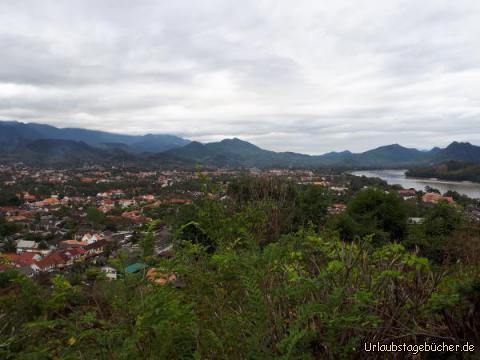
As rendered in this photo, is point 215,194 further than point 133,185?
No

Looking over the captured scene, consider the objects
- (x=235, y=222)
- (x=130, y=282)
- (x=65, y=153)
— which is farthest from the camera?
(x=65, y=153)

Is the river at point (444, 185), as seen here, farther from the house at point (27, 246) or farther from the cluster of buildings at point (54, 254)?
the house at point (27, 246)

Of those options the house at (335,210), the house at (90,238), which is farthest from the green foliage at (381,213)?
the house at (90,238)

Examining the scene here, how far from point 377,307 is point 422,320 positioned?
229 millimetres

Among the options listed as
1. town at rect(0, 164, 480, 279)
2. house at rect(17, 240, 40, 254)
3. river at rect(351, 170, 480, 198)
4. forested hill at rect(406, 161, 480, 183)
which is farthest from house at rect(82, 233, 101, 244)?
forested hill at rect(406, 161, 480, 183)

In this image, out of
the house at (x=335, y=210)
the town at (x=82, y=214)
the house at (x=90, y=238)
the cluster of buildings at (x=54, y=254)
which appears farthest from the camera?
the house at (x=90, y=238)

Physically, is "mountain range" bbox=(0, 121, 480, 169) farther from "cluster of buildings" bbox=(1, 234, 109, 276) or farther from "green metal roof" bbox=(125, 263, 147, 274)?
"green metal roof" bbox=(125, 263, 147, 274)

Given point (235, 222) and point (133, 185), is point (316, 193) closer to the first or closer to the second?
point (235, 222)

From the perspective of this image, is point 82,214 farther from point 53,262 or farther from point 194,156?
point 194,156

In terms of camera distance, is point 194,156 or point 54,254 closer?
point 54,254

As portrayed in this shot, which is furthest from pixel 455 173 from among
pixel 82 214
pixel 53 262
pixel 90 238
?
pixel 53 262

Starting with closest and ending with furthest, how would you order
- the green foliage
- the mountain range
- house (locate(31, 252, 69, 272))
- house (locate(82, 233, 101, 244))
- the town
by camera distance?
the green foliage
the town
house (locate(31, 252, 69, 272))
house (locate(82, 233, 101, 244))
the mountain range

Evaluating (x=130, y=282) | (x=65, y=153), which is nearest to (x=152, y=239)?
(x=130, y=282)

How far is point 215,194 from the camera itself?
2.94 metres
